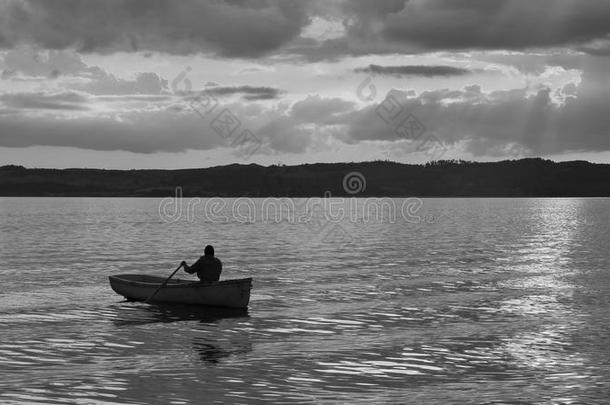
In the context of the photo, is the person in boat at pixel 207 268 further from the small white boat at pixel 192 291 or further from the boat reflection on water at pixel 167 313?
the boat reflection on water at pixel 167 313

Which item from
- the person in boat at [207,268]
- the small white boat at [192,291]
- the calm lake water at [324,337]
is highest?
the person in boat at [207,268]

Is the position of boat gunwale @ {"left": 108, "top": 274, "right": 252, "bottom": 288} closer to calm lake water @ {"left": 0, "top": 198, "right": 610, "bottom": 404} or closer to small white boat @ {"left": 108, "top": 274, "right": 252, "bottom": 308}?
Answer: small white boat @ {"left": 108, "top": 274, "right": 252, "bottom": 308}

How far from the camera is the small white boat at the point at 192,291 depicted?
31.8 m

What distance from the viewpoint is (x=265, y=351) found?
77.2 feet

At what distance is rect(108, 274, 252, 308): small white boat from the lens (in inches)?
1253

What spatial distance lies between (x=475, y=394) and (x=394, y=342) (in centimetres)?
646

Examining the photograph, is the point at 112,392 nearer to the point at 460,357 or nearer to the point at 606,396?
the point at 460,357

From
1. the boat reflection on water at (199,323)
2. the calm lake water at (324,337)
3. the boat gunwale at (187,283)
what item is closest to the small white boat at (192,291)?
the boat gunwale at (187,283)

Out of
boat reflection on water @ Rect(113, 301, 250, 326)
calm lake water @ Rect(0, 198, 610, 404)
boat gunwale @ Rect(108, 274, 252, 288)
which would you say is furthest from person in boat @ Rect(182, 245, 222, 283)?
calm lake water @ Rect(0, 198, 610, 404)

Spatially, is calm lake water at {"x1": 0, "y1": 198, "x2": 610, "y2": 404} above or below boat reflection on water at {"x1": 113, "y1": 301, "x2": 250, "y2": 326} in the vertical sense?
above

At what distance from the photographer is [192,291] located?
3281 cm

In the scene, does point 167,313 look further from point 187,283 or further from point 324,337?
point 324,337

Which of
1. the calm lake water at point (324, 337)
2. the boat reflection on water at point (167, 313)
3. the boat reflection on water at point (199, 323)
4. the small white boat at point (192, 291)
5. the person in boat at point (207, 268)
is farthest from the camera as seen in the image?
the person in boat at point (207, 268)

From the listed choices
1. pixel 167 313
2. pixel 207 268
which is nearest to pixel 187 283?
pixel 207 268
